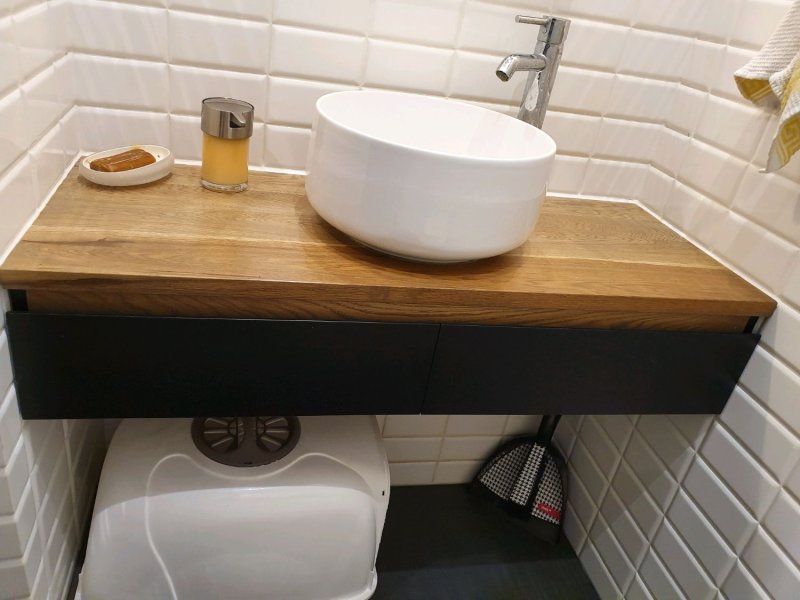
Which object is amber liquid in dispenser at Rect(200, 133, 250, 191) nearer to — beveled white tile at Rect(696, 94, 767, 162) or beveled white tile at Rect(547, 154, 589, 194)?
beveled white tile at Rect(547, 154, 589, 194)

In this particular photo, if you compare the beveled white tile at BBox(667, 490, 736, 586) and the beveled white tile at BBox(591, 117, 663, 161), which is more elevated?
the beveled white tile at BBox(591, 117, 663, 161)

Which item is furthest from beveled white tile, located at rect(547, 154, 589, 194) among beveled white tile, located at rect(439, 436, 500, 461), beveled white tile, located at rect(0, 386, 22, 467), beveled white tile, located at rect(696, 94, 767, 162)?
beveled white tile, located at rect(0, 386, 22, 467)

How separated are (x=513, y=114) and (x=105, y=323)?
810 mm

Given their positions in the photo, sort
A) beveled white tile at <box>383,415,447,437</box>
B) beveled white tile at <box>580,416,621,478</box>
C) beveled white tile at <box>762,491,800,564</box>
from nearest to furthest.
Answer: beveled white tile at <box>762,491,800,564</box>
beveled white tile at <box>580,416,621,478</box>
beveled white tile at <box>383,415,447,437</box>

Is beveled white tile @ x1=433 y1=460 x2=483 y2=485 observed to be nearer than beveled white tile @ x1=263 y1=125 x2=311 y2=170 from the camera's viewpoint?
No

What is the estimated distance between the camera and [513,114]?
1.20 metres

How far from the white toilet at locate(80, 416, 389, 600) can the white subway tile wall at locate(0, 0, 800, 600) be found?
0.12 meters

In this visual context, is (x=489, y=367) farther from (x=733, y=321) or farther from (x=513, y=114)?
(x=513, y=114)

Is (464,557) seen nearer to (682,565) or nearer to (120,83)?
(682,565)

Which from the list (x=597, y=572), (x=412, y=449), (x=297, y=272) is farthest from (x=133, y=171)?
(x=597, y=572)

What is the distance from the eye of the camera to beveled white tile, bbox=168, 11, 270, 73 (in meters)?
1.02

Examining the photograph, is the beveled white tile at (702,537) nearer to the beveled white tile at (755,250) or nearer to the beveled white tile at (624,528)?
the beveled white tile at (624,528)

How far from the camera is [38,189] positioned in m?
0.87

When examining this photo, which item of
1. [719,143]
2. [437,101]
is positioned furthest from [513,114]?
[719,143]
